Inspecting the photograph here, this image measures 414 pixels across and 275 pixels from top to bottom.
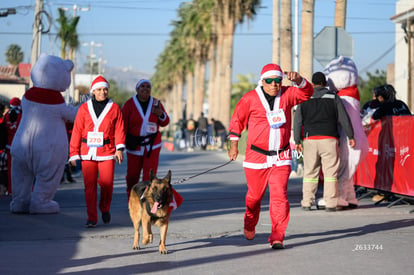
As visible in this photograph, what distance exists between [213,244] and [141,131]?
127 inches

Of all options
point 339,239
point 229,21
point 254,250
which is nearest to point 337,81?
point 339,239

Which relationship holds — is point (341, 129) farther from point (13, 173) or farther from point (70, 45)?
point (70, 45)

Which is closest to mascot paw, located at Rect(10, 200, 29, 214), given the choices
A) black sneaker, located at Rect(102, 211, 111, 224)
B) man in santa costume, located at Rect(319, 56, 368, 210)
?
black sneaker, located at Rect(102, 211, 111, 224)

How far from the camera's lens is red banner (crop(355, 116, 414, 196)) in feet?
41.2

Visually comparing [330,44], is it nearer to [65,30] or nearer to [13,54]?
[65,30]

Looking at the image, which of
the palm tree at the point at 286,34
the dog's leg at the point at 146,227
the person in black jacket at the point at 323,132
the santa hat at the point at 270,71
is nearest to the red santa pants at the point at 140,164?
the person in black jacket at the point at 323,132

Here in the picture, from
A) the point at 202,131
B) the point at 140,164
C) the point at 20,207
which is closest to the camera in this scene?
the point at 140,164

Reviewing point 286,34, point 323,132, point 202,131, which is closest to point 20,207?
point 323,132

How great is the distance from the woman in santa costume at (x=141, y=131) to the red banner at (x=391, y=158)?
3.95 m

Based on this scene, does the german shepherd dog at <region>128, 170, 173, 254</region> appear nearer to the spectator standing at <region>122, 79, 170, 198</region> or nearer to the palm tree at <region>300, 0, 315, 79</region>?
the spectator standing at <region>122, 79, 170, 198</region>

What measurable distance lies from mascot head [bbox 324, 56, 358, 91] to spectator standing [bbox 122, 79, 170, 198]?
2.89m

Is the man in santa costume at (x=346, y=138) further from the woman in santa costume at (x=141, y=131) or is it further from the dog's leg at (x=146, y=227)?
the dog's leg at (x=146, y=227)

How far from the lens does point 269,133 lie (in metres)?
8.83

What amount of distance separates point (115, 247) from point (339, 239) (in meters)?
2.62
